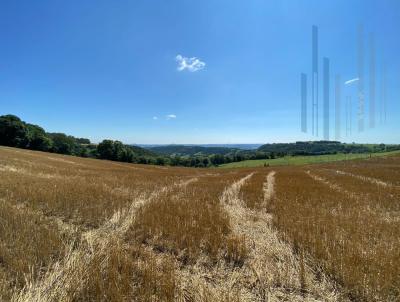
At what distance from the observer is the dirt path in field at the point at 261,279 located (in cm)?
414

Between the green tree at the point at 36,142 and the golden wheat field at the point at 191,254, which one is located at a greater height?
the green tree at the point at 36,142

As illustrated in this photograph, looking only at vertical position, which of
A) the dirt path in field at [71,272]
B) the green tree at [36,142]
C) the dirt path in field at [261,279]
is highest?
the green tree at [36,142]


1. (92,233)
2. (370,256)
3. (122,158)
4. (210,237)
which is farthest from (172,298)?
(122,158)

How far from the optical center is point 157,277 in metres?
4.38

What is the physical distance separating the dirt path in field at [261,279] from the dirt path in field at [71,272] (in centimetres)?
174

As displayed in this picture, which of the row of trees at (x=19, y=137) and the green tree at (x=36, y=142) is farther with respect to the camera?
the green tree at (x=36, y=142)

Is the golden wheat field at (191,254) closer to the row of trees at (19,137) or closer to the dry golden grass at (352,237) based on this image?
the dry golden grass at (352,237)

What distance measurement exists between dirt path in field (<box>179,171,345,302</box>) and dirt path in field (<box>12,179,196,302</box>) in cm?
174

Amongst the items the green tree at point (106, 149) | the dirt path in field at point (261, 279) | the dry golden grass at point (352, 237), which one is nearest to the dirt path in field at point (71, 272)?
the dirt path in field at point (261, 279)

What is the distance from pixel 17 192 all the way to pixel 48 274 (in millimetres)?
7874

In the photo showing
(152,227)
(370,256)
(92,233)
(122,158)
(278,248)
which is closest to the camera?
(370,256)

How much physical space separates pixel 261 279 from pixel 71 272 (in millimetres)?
3317

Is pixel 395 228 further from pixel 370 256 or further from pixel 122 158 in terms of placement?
pixel 122 158

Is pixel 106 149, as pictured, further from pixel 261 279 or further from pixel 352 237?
pixel 261 279
